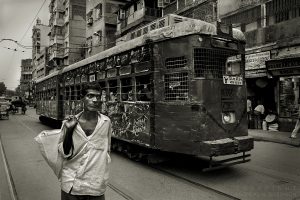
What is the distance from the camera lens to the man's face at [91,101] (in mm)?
2850

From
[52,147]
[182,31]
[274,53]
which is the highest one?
[274,53]

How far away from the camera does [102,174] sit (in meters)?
2.73

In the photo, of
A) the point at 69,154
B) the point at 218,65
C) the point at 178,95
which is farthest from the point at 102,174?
the point at 218,65

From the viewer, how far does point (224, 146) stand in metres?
6.02

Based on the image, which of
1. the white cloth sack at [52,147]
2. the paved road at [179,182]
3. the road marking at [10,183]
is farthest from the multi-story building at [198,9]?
the white cloth sack at [52,147]

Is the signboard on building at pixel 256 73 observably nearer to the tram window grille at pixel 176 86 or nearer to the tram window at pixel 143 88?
the tram window at pixel 143 88

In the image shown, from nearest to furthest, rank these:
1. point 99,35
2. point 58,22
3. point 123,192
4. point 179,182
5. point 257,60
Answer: point 123,192 → point 179,182 → point 257,60 → point 99,35 → point 58,22

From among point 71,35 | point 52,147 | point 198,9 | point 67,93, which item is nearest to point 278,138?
point 67,93

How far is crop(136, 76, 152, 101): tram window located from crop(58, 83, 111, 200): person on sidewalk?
431 centimetres

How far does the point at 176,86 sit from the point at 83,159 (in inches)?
161

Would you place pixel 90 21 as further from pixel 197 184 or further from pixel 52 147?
pixel 52 147

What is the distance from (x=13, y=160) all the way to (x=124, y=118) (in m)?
3.22

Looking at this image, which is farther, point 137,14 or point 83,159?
point 137,14

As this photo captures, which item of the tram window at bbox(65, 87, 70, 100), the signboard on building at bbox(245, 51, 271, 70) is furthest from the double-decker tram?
the signboard on building at bbox(245, 51, 271, 70)
